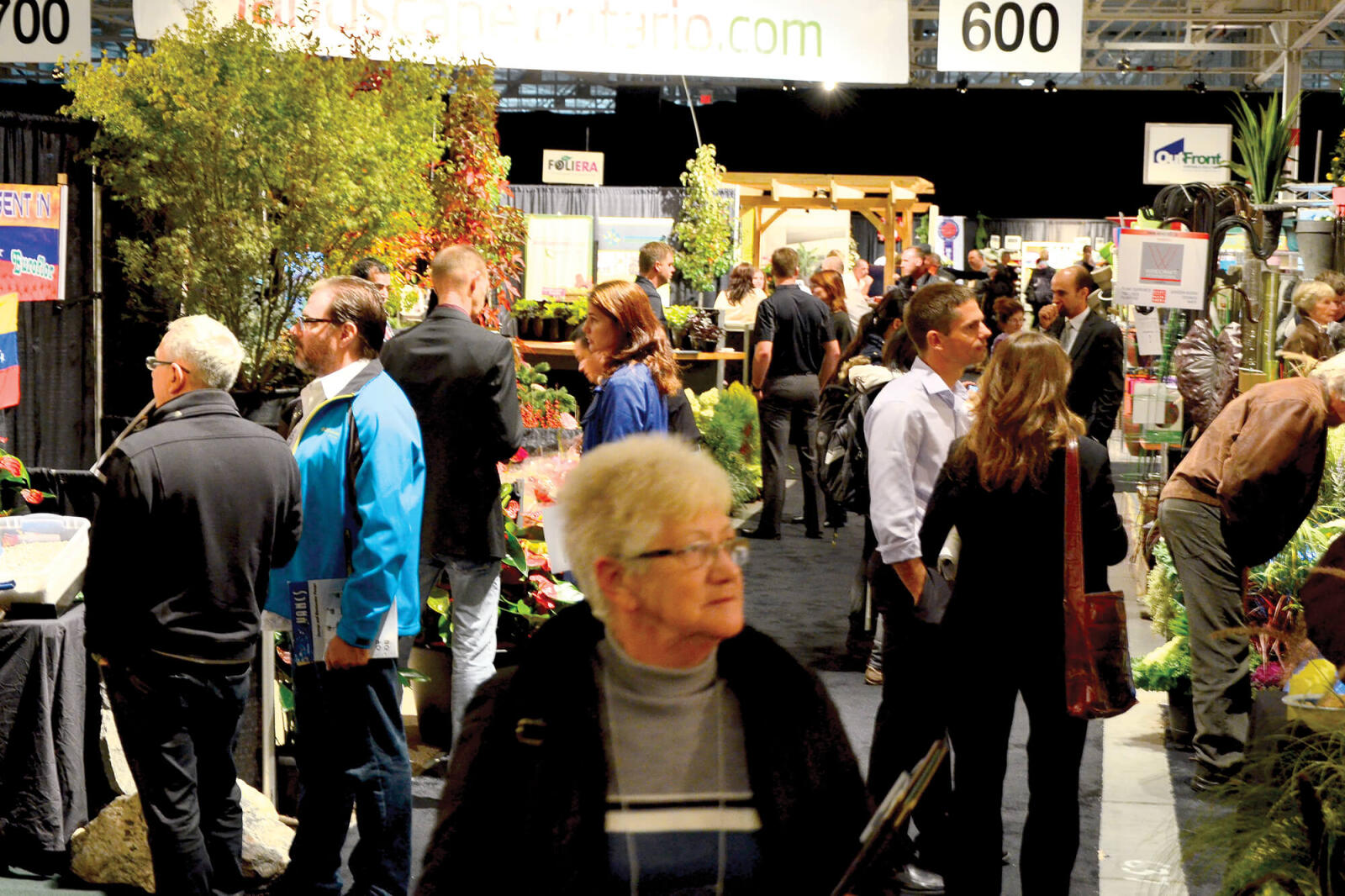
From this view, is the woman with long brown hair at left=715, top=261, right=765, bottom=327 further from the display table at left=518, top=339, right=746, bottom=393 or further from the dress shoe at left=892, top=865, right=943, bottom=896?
the dress shoe at left=892, top=865, right=943, bottom=896

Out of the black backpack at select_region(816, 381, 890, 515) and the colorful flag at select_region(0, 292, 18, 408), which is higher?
the colorful flag at select_region(0, 292, 18, 408)

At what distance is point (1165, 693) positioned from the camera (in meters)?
5.68

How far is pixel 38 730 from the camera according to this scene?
12.1 feet

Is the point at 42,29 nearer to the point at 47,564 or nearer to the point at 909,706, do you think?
the point at 47,564

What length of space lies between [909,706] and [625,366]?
1.53 meters

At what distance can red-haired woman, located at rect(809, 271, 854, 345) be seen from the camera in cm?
935

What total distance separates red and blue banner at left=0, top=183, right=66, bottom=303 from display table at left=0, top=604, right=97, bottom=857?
1935mm

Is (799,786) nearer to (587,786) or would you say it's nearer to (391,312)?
(587,786)

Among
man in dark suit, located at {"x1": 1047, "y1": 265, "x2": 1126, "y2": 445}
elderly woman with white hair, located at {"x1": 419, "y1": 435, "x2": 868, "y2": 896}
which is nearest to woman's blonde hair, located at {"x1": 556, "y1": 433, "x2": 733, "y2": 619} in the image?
elderly woman with white hair, located at {"x1": 419, "y1": 435, "x2": 868, "y2": 896}

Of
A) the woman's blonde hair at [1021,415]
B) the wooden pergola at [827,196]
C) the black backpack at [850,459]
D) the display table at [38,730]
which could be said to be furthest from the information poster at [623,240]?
the woman's blonde hair at [1021,415]

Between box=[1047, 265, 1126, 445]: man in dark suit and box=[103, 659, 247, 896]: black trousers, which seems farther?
box=[1047, 265, 1126, 445]: man in dark suit

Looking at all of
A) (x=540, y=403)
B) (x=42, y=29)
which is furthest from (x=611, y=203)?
(x=42, y=29)

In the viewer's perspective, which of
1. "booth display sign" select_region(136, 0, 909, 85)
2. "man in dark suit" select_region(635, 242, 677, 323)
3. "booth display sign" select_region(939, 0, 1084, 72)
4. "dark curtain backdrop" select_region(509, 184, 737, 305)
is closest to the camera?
"booth display sign" select_region(136, 0, 909, 85)

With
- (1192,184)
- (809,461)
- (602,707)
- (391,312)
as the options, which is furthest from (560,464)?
(602,707)
